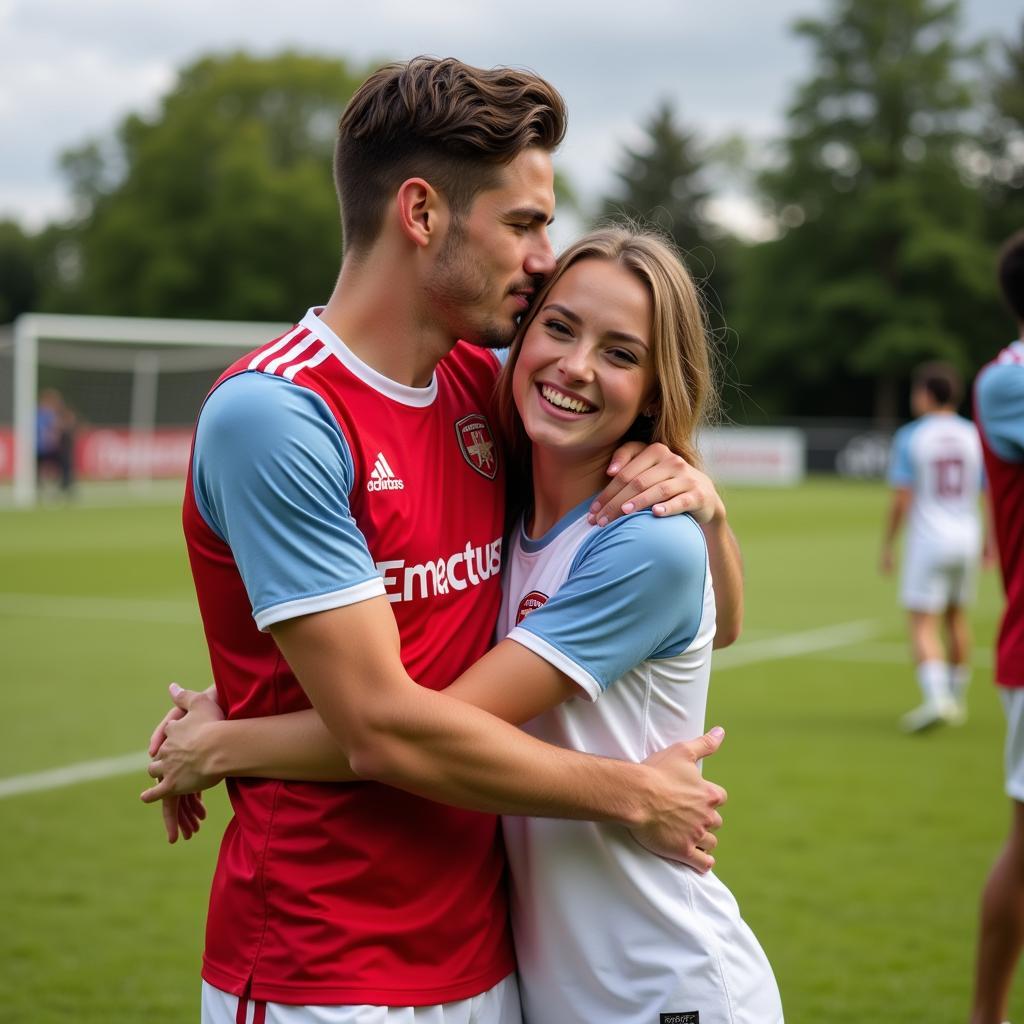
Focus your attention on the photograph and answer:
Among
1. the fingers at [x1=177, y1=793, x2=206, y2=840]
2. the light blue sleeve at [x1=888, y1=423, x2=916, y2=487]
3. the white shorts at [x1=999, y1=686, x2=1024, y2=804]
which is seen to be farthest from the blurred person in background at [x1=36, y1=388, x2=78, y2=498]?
the fingers at [x1=177, y1=793, x2=206, y2=840]

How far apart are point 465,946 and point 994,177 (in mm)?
66259

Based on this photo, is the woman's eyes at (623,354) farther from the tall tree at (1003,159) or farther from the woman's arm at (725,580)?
the tall tree at (1003,159)

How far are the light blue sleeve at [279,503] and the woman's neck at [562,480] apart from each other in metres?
0.60

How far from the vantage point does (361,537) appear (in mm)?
2580

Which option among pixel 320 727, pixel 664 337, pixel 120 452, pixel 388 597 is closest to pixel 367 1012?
pixel 320 727

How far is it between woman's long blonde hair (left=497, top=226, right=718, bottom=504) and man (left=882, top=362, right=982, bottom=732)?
320 inches

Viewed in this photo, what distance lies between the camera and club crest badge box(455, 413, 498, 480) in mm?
3025

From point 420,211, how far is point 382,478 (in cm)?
51

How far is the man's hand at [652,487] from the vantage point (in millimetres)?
2816

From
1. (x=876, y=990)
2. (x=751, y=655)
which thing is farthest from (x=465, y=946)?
(x=751, y=655)

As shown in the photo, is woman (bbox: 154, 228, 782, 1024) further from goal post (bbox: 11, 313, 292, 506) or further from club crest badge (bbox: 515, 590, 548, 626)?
goal post (bbox: 11, 313, 292, 506)

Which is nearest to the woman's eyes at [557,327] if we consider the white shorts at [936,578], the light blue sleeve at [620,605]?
the light blue sleeve at [620,605]

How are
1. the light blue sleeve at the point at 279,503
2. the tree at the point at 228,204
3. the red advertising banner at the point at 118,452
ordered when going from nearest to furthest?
the light blue sleeve at the point at 279,503
the red advertising banner at the point at 118,452
the tree at the point at 228,204

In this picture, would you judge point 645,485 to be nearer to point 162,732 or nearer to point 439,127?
point 439,127
